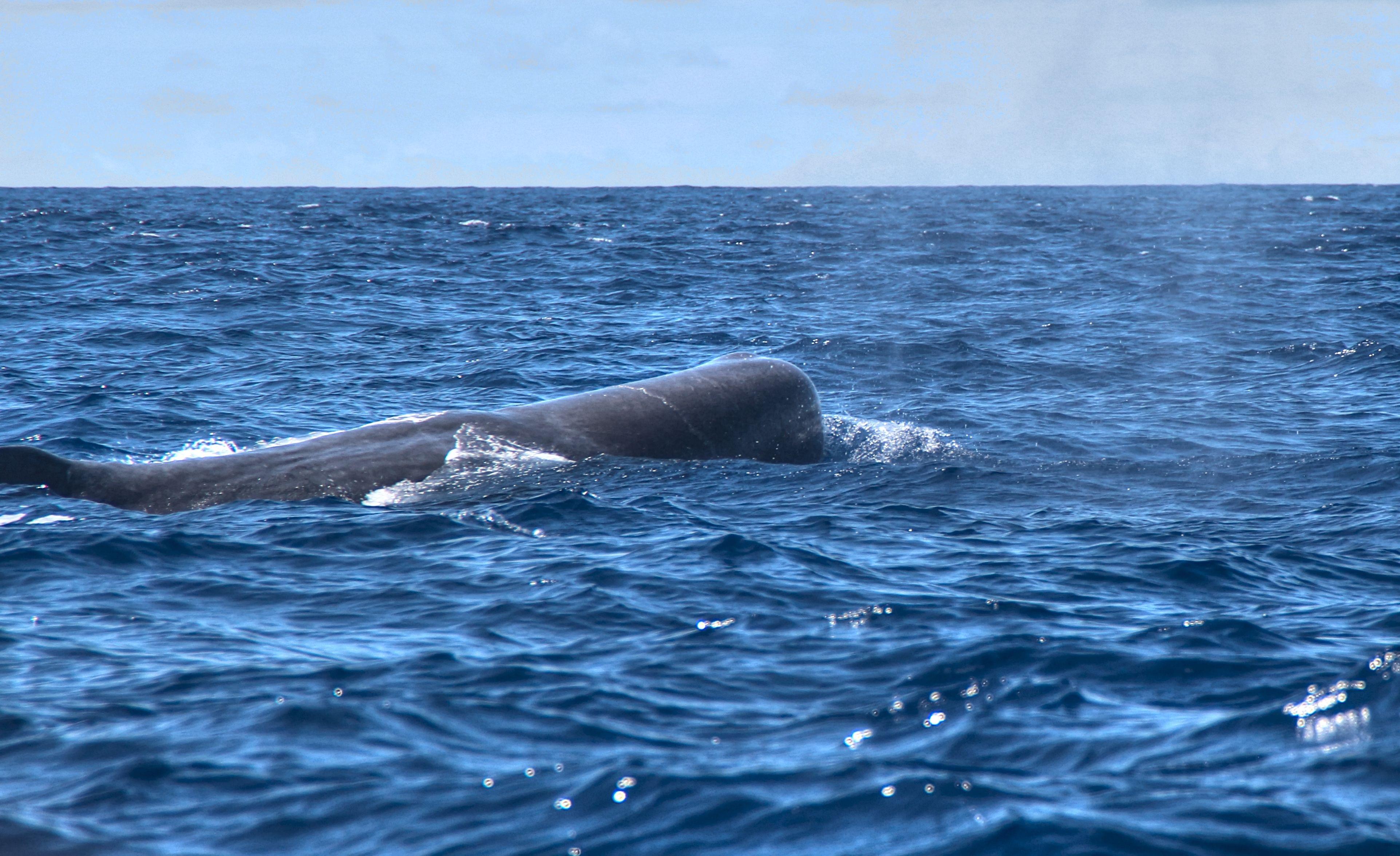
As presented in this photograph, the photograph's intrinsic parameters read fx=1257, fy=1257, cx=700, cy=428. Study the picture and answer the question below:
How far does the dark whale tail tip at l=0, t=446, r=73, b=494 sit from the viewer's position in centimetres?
1076

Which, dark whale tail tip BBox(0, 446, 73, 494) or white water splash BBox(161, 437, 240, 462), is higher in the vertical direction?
dark whale tail tip BBox(0, 446, 73, 494)

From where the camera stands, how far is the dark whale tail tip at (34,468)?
10.8 metres

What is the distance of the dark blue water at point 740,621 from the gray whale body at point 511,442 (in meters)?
0.31

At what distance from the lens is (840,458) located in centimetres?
1420

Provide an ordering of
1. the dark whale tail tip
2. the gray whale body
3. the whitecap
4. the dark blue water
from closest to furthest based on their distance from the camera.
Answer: the dark blue water
the whitecap
the dark whale tail tip
the gray whale body

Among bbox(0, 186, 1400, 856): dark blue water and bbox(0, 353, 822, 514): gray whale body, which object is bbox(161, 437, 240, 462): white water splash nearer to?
bbox(0, 186, 1400, 856): dark blue water

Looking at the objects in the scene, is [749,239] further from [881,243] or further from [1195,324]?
[1195,324]

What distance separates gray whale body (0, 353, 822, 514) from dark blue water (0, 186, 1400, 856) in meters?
0.31

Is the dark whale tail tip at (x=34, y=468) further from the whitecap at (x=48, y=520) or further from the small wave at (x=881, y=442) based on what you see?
the small wave at (x=881, y=442)

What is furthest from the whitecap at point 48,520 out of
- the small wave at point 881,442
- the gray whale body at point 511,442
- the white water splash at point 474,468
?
the small wave at point 881,442

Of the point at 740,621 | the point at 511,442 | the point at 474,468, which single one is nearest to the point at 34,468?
the point at 474,468

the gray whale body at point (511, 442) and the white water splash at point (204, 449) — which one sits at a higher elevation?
the gray whale body at point (511, 442)

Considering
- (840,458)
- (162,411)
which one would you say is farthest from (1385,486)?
(162,411)

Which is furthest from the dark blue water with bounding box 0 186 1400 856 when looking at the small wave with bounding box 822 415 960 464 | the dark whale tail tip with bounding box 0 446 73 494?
the dark whale tail tip with bounding box 0 446 73 494
